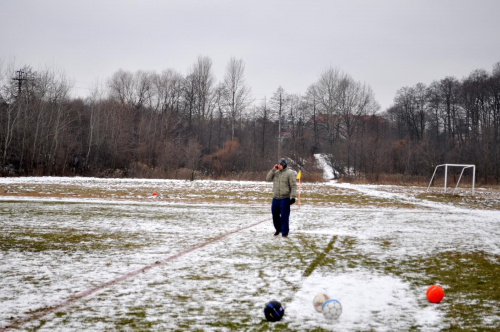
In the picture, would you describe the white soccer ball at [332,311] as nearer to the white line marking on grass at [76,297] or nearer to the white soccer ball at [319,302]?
the white soccer ball at [319,302]

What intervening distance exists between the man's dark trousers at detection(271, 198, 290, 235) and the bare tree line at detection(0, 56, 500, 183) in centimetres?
3626

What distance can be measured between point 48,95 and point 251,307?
56391 mm

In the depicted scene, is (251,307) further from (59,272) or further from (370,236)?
(370,236)

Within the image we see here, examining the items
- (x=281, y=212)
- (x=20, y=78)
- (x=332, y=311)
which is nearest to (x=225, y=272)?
(x=332, y=311)

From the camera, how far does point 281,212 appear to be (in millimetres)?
11219

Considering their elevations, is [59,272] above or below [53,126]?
below

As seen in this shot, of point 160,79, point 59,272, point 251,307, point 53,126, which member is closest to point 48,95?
point 53,126

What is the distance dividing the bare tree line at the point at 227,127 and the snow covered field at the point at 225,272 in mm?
35128

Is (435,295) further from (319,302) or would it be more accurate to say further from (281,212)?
(281,212)

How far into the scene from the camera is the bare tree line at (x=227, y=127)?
49531 mm

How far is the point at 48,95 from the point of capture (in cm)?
5291

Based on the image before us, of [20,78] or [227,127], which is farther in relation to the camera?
[227,127]

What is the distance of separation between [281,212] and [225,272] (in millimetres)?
4186

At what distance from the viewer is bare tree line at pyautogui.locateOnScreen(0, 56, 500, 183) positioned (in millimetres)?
49531
